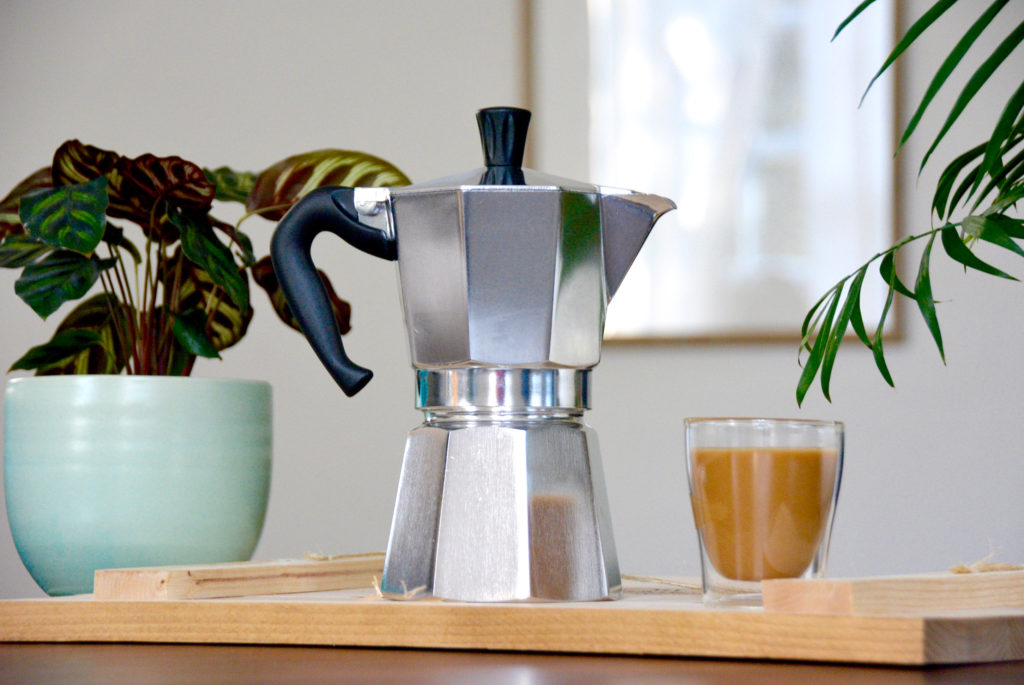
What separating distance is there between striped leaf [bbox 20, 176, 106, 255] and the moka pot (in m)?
0.14

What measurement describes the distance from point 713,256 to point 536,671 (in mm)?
1058

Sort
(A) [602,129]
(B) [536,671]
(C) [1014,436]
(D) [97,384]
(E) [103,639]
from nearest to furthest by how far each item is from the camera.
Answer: (B) [536,671] → (E) [103,639] → (D) [97,384] → (C) [1014,436] → (A) [602,129]

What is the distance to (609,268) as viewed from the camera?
0.61m

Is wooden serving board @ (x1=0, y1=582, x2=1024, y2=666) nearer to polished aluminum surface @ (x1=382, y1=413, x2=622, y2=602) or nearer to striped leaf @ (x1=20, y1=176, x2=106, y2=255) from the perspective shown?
polished aluminum surface @ (x1=382, y1=413, x2=622, y2=602)

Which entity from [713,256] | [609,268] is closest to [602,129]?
[713,256]

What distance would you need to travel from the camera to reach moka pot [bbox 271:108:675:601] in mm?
559

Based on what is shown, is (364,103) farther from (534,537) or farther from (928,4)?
(534,537)

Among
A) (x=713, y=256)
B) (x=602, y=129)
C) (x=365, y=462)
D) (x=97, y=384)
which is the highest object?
(x=602, y=129)

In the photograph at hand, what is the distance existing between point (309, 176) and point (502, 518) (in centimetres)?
38

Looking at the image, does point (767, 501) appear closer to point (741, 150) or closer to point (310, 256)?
point (310, 256)

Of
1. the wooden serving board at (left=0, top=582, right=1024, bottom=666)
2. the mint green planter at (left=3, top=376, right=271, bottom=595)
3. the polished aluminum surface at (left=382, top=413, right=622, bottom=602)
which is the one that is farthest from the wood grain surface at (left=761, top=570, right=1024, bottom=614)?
the mint green planter at (left=3, top=376, right=271, bottom=595)

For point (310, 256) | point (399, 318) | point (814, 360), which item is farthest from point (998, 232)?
point (399, 318)

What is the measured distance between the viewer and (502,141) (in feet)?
1.97

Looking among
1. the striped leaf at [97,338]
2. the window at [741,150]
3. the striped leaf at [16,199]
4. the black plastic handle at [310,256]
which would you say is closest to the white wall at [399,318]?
the window at [741,150]
